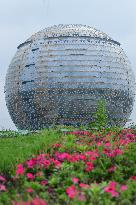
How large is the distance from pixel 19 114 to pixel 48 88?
5.27 metres

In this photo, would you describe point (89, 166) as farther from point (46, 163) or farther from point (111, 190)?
point (111, 190)

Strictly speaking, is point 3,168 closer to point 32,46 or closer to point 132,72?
point 32,46

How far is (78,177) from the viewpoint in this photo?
10.0 metres

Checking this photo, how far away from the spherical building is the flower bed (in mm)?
41283

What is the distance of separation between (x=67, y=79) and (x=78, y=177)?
147ft

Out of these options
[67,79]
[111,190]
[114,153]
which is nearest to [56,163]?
[114,153]

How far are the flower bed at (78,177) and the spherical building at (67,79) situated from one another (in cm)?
4128

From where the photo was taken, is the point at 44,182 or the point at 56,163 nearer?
the point at 44,182

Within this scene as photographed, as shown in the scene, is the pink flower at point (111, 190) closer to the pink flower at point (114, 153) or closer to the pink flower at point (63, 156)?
the pink flower at point (63, 156)

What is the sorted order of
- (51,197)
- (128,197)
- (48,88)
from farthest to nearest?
(48,88) < (51,197) < (128,197)

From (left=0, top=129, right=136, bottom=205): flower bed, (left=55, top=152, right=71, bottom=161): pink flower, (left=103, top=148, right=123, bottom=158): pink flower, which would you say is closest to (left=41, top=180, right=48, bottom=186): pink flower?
(left=0, top=129, right=136, bottom=205): flower bed

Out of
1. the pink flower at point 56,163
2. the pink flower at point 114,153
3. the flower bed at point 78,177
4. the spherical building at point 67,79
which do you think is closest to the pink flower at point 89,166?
the flower bed at point 78,177

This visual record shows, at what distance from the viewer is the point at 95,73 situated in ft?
184

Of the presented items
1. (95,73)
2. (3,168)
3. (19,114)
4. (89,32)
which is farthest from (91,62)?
(3,168)
